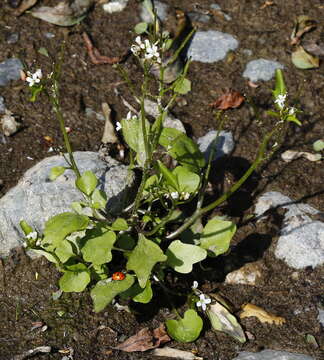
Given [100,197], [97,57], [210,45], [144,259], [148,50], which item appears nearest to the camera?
[148,50]

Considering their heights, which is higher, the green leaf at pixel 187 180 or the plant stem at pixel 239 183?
the plant stem at pixel 239 183

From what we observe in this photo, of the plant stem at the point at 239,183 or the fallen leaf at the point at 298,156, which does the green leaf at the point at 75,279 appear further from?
the fallen leaf at the point at 298,156

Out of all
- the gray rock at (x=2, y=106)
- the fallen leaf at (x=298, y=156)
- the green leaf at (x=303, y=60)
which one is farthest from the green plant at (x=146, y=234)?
the green leaf at (x=303, y=60)

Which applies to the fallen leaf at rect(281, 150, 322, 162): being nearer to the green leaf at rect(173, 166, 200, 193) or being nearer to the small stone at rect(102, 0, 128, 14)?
the green leaf at rect(173, 166, 200, 193)

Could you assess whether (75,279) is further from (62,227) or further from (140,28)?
(140,28)

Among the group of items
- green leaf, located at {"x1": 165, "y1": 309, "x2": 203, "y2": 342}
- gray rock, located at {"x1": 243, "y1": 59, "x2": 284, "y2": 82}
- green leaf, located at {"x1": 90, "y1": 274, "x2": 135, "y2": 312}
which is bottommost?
green leaf, located at {"x1": 165, "y1": 309, "x2": 203, "y2": 342}

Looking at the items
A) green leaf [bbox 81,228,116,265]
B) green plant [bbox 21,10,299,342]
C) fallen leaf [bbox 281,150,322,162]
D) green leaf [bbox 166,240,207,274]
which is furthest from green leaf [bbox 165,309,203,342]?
fallen leaf [bbox 281,150,322,162]

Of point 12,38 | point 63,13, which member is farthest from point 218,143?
point 12,38
